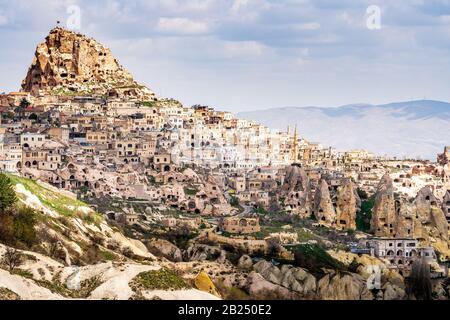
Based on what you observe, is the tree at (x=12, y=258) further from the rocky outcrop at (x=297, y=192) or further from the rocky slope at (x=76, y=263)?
the rocky outcrop at (x=297, y=192)

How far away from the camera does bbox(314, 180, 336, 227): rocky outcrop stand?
67250mm

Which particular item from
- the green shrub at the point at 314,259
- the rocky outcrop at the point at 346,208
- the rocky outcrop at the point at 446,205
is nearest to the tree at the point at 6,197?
the green shrub at the point at 314,259

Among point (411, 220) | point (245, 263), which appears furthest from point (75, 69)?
point (245, 263)

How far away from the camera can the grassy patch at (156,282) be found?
35.2m

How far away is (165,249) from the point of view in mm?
52969

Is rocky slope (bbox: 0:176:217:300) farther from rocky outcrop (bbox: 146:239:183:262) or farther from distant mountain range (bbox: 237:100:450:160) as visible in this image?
distant mountain range (bbox: 237:100:450:160)

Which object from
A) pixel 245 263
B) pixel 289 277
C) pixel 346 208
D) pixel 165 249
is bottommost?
pixel 289 277

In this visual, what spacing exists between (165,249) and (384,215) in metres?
18.9

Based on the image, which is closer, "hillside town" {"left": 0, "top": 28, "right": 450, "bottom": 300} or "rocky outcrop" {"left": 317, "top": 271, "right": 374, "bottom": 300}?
"rocky outcrop" {"left": 317, "top": 271, "right": 374, "bottom": 300}

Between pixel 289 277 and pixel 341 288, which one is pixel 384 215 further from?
pixel 289 277

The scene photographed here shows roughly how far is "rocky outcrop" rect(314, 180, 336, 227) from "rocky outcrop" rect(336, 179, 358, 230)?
0.58 m

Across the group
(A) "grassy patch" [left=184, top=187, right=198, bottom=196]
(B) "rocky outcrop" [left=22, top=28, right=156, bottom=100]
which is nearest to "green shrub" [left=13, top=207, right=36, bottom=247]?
(A) "grassy patch" [left=184, top=187, right=198, bottom=196]
